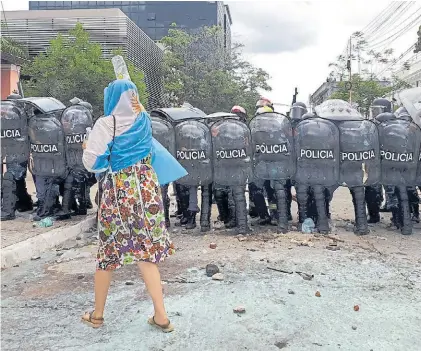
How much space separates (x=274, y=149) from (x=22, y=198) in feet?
13.1

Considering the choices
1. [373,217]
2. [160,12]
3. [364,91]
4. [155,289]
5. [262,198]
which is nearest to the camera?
[155,289]

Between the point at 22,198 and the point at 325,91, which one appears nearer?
the point at 22,198

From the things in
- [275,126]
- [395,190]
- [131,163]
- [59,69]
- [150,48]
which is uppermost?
[150,48]

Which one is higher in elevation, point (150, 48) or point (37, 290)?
point (150, 48)

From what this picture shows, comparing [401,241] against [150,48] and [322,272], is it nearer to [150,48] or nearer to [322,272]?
[322,272]

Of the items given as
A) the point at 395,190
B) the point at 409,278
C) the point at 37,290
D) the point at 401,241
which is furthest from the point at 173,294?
the point at 395,190

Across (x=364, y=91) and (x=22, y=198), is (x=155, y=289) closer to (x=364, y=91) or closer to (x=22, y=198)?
(x=22, y=198)

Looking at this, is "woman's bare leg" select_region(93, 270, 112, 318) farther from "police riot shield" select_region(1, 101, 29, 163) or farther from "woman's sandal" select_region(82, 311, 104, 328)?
"police riot shield" select_region(1, 101, 29, 163)

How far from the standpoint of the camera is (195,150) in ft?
19.7

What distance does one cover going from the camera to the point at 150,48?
29.3 meters

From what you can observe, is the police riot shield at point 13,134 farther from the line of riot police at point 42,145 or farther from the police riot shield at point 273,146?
the police riot shield at point 273,146

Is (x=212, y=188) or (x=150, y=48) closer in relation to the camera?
(x=212, y=188)

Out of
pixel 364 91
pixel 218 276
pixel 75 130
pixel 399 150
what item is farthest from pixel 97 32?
pixel 218 276

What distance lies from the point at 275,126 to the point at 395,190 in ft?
5.95
